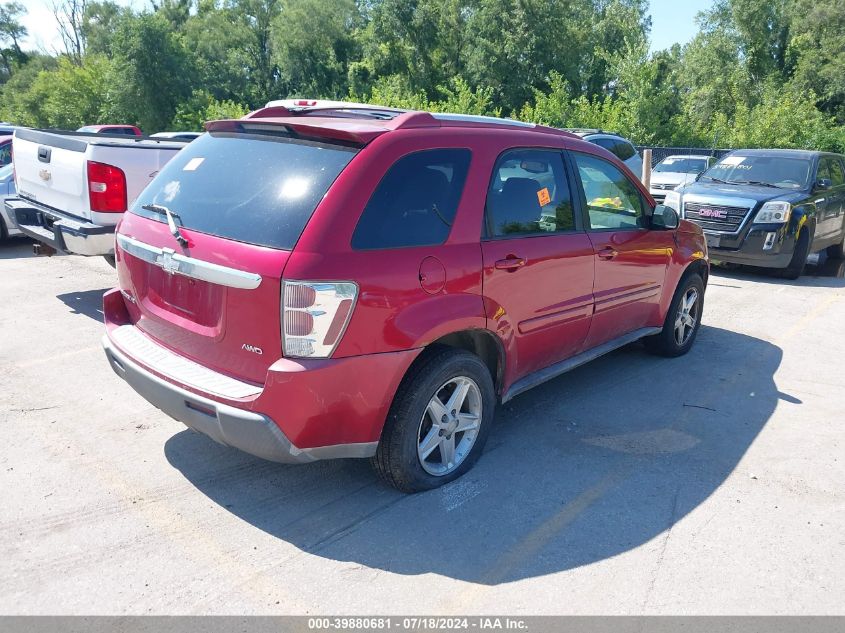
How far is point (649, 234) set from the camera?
17.4ft

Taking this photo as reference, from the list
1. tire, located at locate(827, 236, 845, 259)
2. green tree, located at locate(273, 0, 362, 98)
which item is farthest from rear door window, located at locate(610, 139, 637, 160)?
green tree, located at locate(273, 0, 362, 98)

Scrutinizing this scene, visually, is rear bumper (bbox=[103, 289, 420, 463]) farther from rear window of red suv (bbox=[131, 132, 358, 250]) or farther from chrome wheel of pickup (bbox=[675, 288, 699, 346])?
chrome wheel of pickup (bbox=[675, 288, 699, 346])

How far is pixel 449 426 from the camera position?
3.76 meters

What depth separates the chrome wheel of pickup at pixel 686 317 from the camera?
606 centimetres

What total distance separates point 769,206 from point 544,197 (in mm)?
6729

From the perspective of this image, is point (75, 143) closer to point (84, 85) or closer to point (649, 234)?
point (649, 234)

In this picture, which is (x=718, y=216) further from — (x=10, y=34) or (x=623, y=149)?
(x=10, y=34)

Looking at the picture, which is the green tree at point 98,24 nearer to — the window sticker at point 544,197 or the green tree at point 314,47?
the green tree at point 314,47

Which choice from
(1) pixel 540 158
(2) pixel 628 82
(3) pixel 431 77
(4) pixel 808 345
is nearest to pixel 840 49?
(2) pixel 628 82

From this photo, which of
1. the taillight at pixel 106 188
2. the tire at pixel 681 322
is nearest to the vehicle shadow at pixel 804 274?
the tire at pixel 681 322

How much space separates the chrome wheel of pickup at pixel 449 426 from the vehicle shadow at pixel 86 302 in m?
4.22

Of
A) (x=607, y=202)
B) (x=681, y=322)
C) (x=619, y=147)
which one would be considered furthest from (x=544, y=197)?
(x=619, y=147)

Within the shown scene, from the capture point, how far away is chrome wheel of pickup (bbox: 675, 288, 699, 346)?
606 centimetres

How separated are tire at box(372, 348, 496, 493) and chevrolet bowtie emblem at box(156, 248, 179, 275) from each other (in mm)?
1247
